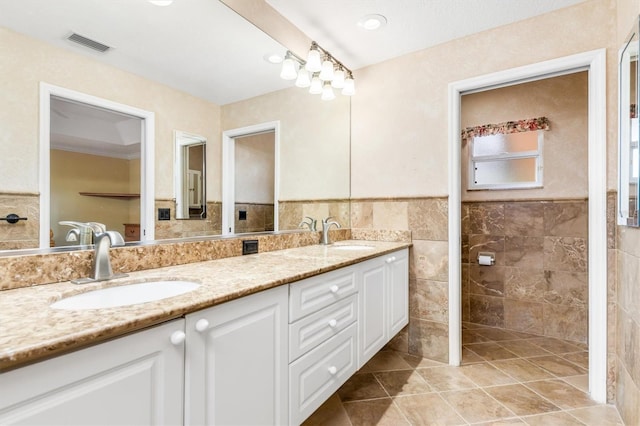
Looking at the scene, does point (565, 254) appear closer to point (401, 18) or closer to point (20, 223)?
point (401, 18)

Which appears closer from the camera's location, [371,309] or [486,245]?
[371,309]

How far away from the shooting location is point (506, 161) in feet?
9.96

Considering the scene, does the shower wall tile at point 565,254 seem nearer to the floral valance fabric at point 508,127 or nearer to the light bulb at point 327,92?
the floral valance fabric at point 508,127

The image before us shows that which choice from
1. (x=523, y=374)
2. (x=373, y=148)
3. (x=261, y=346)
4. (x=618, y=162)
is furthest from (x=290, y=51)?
→ (x=523, y=374)

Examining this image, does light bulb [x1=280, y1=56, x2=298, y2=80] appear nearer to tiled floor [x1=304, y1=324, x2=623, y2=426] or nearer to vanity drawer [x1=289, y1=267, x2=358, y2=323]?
vanity drawer [x1=289, y1=267, x2=358, y2=323]

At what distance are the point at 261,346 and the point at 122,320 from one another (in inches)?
18.8

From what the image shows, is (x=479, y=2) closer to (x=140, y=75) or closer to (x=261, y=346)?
(x=140, y=75)

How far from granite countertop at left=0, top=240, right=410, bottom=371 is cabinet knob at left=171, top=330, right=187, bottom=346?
4 cm

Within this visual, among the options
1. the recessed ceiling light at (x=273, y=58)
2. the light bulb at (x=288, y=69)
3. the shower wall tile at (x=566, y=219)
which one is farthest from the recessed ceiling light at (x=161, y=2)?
the shower wall tile at (x=566, y=219)

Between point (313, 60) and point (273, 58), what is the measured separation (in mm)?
Answer: 306

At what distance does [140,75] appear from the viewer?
4.18ft

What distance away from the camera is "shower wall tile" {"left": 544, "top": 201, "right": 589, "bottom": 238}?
2621mm

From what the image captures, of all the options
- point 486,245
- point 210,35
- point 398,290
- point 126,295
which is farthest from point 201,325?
point 486,245

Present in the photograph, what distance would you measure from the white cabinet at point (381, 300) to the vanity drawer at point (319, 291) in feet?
0.42
